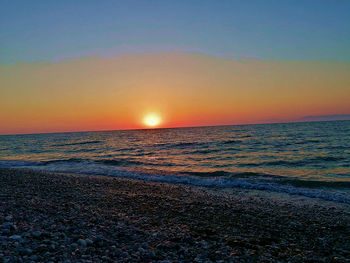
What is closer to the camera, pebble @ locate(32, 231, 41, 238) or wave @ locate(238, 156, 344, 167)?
pebble @ locate(32, 231, 41, 238)

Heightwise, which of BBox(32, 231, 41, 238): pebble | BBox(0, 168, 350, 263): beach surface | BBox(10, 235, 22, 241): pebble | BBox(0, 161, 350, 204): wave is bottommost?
BBox(0, 161, 350, 204): wave

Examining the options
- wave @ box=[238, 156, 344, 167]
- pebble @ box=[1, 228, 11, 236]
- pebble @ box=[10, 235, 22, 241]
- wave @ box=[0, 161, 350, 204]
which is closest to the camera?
pebble @ box=[10, 235, 22, 241]

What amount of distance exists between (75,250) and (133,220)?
3.03 m

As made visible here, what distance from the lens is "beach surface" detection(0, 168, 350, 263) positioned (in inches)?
214

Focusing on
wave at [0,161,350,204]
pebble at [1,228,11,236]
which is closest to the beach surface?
pebble at [1,228,11,236]

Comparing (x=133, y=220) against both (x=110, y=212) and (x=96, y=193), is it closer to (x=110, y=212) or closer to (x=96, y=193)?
(x=110, y=212)

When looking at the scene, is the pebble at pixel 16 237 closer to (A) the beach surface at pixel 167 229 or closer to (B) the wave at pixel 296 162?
(A) the beach surface at pixel 167 229

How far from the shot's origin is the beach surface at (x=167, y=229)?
543 centimetres

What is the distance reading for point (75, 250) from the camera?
525cm

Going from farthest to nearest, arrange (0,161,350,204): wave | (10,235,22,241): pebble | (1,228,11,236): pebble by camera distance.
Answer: (0,161,350,204): wave < (1,228,11,236): pebble < (10,235,22,241): pebble

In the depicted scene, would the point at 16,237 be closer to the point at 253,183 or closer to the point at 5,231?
the point at 5,231

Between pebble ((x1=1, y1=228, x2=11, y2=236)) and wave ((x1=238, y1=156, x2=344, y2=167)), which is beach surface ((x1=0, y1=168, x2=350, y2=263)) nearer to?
pebble ((x1=1, y1=228, x2=11, y2=236))

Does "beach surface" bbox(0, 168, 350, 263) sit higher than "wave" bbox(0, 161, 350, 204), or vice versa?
"beach surface" bbox(0, 168, 350, 263)

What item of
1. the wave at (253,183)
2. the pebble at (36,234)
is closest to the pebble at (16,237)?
the pebble at (36,234)
